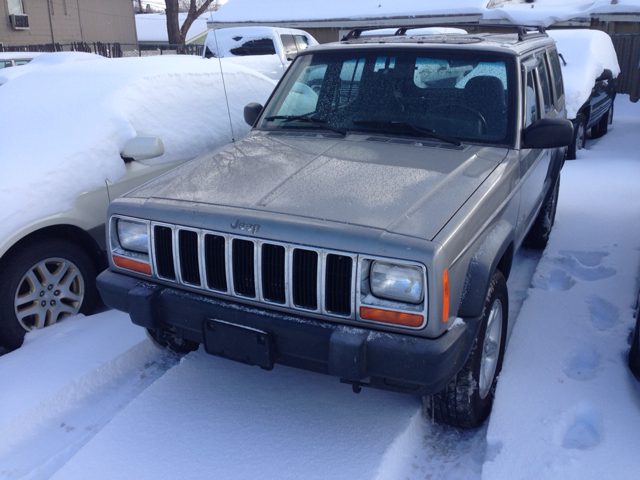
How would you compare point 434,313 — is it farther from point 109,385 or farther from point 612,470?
point 109,385

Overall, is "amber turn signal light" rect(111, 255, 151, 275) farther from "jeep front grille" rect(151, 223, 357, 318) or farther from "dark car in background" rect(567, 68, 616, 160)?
"dark car in background" rect(567, 68, 616, 160)

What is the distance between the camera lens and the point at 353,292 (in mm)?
2404

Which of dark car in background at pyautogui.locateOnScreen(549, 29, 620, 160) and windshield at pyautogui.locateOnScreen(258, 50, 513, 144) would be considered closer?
windshield at pyautogui.locateOnScreen(258, 50, 513, 144)

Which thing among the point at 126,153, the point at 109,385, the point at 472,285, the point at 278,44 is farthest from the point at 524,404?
the point at 278,44

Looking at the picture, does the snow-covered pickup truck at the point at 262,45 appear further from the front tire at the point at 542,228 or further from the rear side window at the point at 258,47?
the front tire at the point at 542,228

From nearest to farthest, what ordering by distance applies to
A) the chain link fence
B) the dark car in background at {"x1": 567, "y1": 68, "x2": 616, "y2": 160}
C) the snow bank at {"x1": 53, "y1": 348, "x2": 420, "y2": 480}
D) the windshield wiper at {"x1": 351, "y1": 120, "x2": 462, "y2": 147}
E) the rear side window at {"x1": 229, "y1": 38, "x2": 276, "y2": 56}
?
1. the snow bank at {"x1": 53, "y1": 348, "x2": 420, "y2": 480}
2. the windshield wiper at {"x1": 351, "y1": 120, "x2": 462, "y2": 147}
3. the dark car in background at {"x1": 567, "y1": 68, "x2": 616, "y2": 160}
4. the rear side window at {"x1": 229, "y1": 38, "x2": 276, "y2": 56}
5. the chain link fence

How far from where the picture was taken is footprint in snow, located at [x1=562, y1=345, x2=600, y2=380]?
3.25 metres

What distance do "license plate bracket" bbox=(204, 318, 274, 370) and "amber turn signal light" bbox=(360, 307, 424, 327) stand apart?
458mm

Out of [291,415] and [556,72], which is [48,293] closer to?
[291,415]

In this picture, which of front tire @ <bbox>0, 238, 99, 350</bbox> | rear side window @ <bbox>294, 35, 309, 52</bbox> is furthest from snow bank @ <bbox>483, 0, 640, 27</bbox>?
front tire @ <bbox>0, 238, 99, 350</bbox>

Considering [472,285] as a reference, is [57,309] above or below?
below

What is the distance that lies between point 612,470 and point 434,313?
1.12 metres

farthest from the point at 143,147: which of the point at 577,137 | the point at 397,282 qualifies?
the point at 577,137

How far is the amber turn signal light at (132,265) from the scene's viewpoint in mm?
2938
